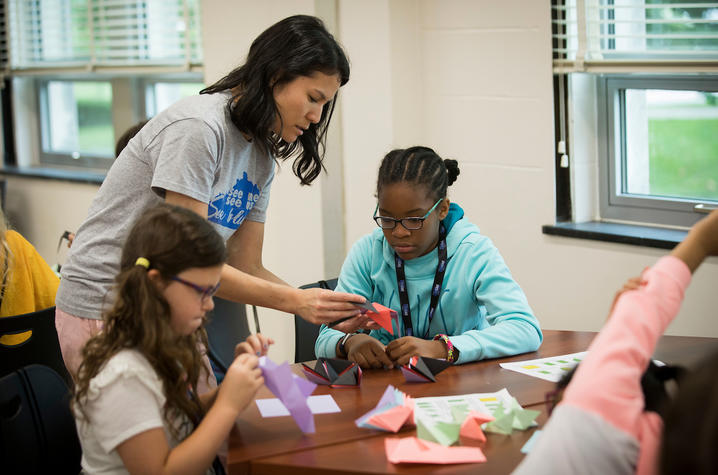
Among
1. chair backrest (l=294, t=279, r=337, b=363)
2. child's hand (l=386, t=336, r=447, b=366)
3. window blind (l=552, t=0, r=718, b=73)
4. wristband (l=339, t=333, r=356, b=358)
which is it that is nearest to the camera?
child's hand (l=386, t=336, r=447, b=366)

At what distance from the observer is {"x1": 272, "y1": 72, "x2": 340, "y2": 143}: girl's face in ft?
6.92

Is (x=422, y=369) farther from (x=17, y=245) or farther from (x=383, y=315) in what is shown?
(x=17, y=245)

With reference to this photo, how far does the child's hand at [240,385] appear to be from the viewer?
167cm

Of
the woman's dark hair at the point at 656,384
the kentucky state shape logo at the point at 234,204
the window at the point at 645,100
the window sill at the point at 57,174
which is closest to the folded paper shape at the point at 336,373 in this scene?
the kentucky state shape logo at the point at 234,204

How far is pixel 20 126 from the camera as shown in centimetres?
595

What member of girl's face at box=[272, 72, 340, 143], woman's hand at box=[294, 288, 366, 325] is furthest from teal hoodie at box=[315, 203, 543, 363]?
girl's face at box=[272, 72, 340, 143]

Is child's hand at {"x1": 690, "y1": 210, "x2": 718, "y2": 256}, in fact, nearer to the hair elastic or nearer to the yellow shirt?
the hair elastic

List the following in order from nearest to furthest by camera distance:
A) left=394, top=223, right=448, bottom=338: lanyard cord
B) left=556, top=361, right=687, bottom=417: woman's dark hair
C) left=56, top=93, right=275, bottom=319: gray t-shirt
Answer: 1. left=556, top=361, right=687, bottom=417: woman's dark hair
2. left=56, top=93, right=275, bottom=319: gray t-shirt
3. left=394, top=223, right=448, bottom=338: lanyard cord

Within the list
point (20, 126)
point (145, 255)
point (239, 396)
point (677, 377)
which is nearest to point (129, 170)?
point (145, 255)

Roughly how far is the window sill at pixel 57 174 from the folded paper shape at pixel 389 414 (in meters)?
3.84

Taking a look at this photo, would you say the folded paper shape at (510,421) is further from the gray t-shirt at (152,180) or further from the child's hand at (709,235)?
the gray t-shirt at (152,180)

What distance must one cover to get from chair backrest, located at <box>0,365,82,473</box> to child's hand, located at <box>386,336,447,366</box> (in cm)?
80

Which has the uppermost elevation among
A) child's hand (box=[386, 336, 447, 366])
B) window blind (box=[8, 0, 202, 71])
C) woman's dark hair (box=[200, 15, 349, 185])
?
window blind (box=[8, 0, 202, 71])

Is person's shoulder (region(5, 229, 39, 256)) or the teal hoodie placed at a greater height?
person's shoulder (region(5, 229, 39, 256))
